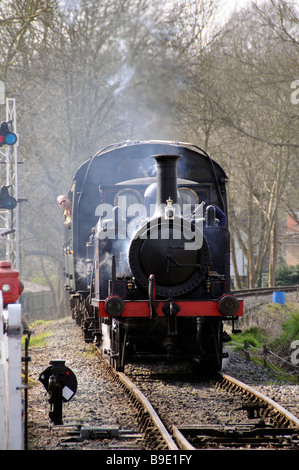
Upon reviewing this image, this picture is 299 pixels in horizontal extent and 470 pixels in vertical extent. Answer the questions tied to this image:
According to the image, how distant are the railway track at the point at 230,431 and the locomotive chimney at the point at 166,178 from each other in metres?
2.73

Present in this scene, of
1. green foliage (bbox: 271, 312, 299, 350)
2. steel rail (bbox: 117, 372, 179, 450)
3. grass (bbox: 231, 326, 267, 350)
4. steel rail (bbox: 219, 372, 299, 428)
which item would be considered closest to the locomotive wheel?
steel rail (bbox: 117, 372, 179, 450)

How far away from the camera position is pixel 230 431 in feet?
20.3

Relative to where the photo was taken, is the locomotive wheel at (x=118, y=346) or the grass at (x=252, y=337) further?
the grass at (x=252, y=337)

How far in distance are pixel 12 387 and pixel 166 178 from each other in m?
4.19

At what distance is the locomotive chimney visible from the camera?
862 cm

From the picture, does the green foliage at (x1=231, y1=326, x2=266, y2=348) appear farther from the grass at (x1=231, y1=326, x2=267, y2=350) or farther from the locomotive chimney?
the locomotive chimney

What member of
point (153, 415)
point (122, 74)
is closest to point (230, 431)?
point (153, 415)

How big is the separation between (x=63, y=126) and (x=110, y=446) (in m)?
23.5

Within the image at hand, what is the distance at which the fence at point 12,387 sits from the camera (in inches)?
205

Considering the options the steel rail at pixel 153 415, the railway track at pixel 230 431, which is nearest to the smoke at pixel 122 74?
the steel rail at pixel 153 415

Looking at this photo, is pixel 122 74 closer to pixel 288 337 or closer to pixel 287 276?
pixel 288 337

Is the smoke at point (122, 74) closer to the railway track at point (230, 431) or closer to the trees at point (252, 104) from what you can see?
the trees at point (252, 104)

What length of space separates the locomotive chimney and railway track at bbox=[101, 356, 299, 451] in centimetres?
273
